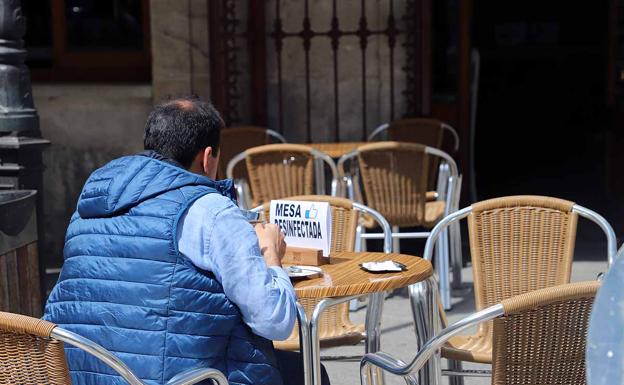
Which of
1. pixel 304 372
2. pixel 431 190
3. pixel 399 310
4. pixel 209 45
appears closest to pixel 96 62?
pixel 209 45

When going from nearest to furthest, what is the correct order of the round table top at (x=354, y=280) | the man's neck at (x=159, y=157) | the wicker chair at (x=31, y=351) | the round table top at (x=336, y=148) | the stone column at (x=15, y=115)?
the wicker chair at (x=31, y=351), the man's neck at (x=159, y=157), the round table top at (x=354, y=280), the stone column at (x=15, y=115), the round table top at (x=336, y=148)

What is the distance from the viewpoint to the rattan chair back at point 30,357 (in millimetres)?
2332

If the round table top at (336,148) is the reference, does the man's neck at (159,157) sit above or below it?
above

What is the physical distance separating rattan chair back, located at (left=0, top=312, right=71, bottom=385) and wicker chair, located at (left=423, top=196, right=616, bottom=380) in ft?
5.27

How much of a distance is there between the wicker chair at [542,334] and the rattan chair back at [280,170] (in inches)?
123

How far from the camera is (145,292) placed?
8.67 ft

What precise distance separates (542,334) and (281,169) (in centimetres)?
326

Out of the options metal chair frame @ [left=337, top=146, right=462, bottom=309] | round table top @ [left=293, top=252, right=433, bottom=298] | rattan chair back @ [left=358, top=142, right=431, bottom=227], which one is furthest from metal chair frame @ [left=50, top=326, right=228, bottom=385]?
rattan chair back @ [left=358, top=142, right=431, bottom=227]

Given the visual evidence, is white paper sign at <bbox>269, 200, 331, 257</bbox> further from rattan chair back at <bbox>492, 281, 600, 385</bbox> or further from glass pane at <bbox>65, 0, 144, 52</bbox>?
glass pane at <bbox>65, 0, 144, 52</bbox>

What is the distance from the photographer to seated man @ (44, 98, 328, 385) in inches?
104

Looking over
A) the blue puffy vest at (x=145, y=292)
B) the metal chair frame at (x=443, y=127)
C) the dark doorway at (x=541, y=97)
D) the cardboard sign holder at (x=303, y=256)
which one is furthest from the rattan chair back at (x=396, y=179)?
the dark doorway at (x=541, y=97)

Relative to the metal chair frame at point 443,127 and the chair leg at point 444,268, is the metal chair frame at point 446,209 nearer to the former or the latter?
the chair leg at point 444,268

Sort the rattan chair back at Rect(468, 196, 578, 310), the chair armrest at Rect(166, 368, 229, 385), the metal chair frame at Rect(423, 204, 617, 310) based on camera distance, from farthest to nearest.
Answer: the rattan chair back at Rect(468, 196, 578, 310)
the metal chair frame at Rect(423, 204, 617, 310)
the chair armrest at Rect(166, 368, 229, 385)

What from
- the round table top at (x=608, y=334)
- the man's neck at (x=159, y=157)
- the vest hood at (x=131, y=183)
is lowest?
the round table top at (x=608, y=334)
